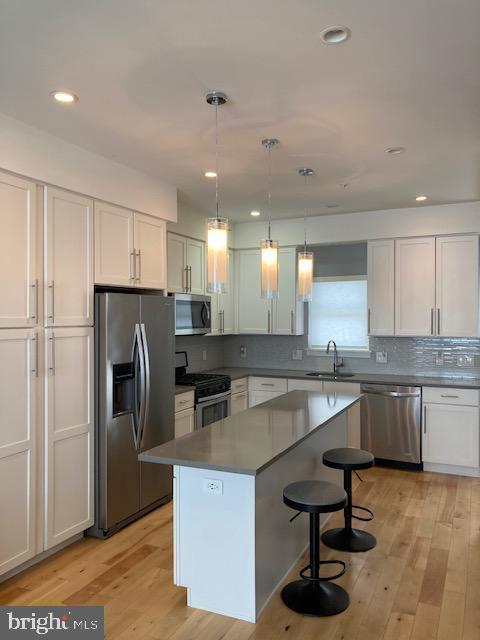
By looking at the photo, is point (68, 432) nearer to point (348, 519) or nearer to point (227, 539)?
point (227, 539)

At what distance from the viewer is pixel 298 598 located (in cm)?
266

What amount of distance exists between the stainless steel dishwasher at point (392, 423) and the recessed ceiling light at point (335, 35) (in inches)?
144

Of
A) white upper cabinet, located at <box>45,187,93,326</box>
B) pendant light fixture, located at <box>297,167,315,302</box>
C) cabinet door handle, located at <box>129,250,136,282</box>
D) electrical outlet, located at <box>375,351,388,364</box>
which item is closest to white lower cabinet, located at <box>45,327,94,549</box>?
white upper cabinet, located at <box>45,187,93,326</box>

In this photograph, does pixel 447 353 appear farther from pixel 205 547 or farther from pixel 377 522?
pixel 205 547

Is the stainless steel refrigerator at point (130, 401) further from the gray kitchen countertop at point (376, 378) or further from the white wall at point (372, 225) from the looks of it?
the white wall at point (372, 225)

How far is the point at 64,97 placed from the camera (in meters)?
2.54

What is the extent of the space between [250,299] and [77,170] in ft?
9.92

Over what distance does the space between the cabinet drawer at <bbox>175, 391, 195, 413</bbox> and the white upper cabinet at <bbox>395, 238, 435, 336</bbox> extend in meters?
2.30

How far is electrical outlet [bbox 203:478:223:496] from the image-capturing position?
8.24 ft

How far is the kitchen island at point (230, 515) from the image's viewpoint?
2.43 m

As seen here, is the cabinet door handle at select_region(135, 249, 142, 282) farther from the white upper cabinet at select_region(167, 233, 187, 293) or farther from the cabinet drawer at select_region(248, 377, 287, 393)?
the cabinet drawer at select_region(248, 377, 287, 393)

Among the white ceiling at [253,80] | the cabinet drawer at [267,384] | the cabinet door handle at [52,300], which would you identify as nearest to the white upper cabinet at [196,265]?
the white ceiling at [253,80]

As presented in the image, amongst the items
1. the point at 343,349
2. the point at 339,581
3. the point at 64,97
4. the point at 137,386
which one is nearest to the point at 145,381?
the point at 137,386

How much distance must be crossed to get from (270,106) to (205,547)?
2359mm
